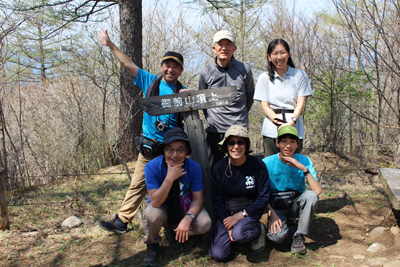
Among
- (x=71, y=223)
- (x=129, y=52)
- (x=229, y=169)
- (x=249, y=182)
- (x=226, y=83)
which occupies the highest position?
(x=129, y=52)

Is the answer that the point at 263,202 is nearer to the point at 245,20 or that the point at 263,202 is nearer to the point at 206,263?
the point at 206,263

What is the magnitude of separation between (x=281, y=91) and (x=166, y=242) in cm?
214

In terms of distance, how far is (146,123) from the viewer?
10.5 feet

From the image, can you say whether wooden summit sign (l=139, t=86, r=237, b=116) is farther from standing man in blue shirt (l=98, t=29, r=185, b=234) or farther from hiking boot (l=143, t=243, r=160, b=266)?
hiking boot (l=143, t=243, r=160, b=266)

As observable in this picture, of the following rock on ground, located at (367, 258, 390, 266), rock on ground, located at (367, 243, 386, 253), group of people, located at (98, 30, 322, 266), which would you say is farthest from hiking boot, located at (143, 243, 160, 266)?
rock on ground, located at (367, 243, 386, 253)

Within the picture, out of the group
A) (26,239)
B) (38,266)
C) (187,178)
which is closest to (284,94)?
(187,178)

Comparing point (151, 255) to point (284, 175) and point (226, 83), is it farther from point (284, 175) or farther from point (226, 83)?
point (226, 83)

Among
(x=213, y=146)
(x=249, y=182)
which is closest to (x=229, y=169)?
(x=249, y=182)

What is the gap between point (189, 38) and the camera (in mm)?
8617

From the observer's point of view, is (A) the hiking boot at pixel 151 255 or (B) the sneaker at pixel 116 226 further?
(B) the sneaker at pixel 116 226

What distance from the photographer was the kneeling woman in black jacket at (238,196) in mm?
2775

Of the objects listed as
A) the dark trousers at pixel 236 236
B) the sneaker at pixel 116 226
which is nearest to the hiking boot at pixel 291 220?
the dark trousers at pixel 236 236

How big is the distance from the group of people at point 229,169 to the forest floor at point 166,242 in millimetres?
162

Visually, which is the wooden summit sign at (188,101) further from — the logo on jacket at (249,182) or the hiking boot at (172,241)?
the hiking boot at (172,241)
